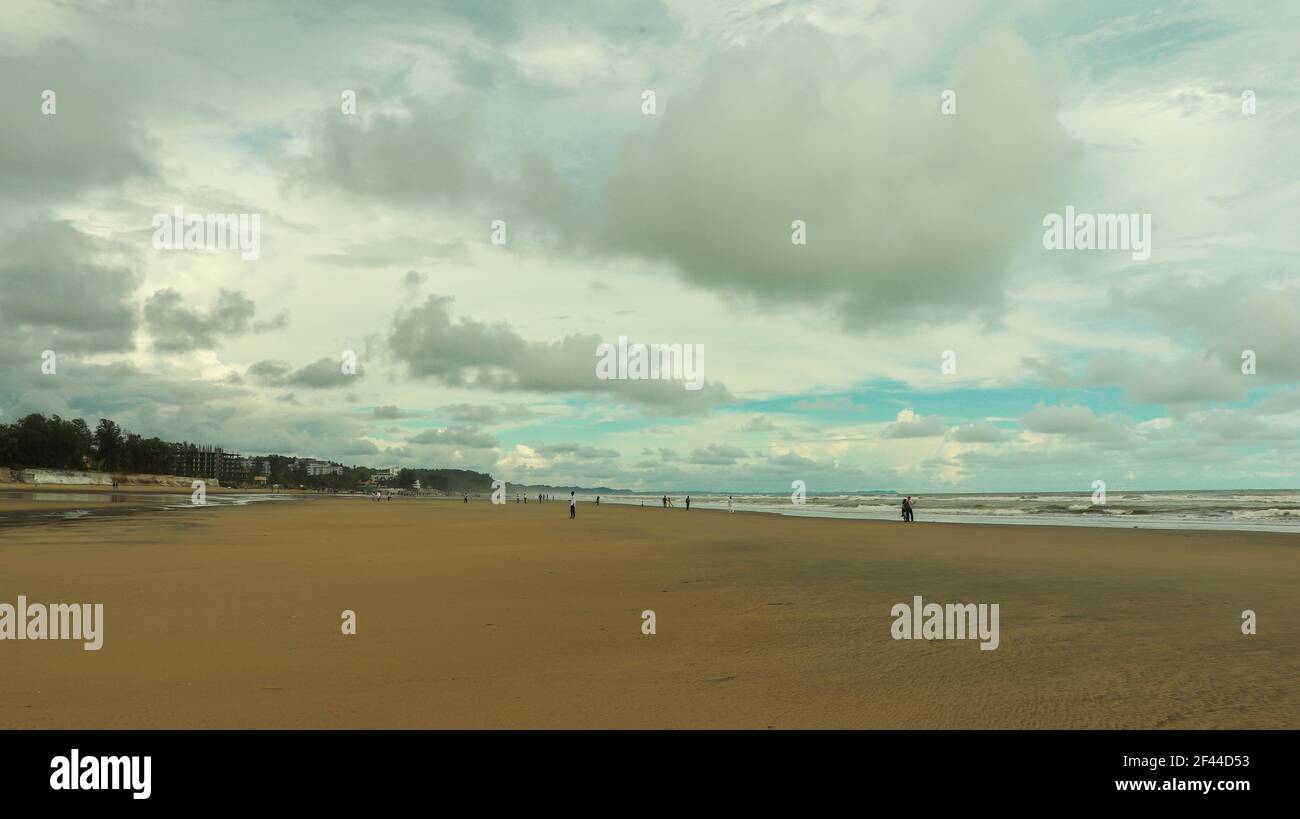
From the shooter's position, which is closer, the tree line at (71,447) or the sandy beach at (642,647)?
the sandy beach at (642,647)

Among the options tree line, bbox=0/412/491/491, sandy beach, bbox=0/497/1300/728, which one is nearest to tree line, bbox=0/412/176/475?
tree line, bbox=0/412/491/491

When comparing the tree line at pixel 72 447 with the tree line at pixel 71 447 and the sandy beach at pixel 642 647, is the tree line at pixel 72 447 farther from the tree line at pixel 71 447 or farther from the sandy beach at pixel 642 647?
the sandy beach at pixel 642 647

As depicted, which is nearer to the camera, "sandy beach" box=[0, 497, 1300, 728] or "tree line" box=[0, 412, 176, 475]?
"sandy beach" box=[0, 497, 1300, 728]

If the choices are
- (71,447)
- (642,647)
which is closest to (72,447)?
(71,447)

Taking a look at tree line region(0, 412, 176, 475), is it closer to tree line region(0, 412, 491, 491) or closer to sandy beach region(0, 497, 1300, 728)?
tree line region(0, 412, 491, 491)

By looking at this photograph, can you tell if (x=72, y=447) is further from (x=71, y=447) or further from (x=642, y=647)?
(x=642, y=647)

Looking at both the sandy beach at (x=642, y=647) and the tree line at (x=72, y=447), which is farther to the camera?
the tree line at (x=72, y=447)

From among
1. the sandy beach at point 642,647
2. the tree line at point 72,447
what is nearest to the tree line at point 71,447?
the tree line at point 72,447

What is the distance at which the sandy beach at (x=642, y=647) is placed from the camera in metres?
7.04

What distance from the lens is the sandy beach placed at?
23.1ft
